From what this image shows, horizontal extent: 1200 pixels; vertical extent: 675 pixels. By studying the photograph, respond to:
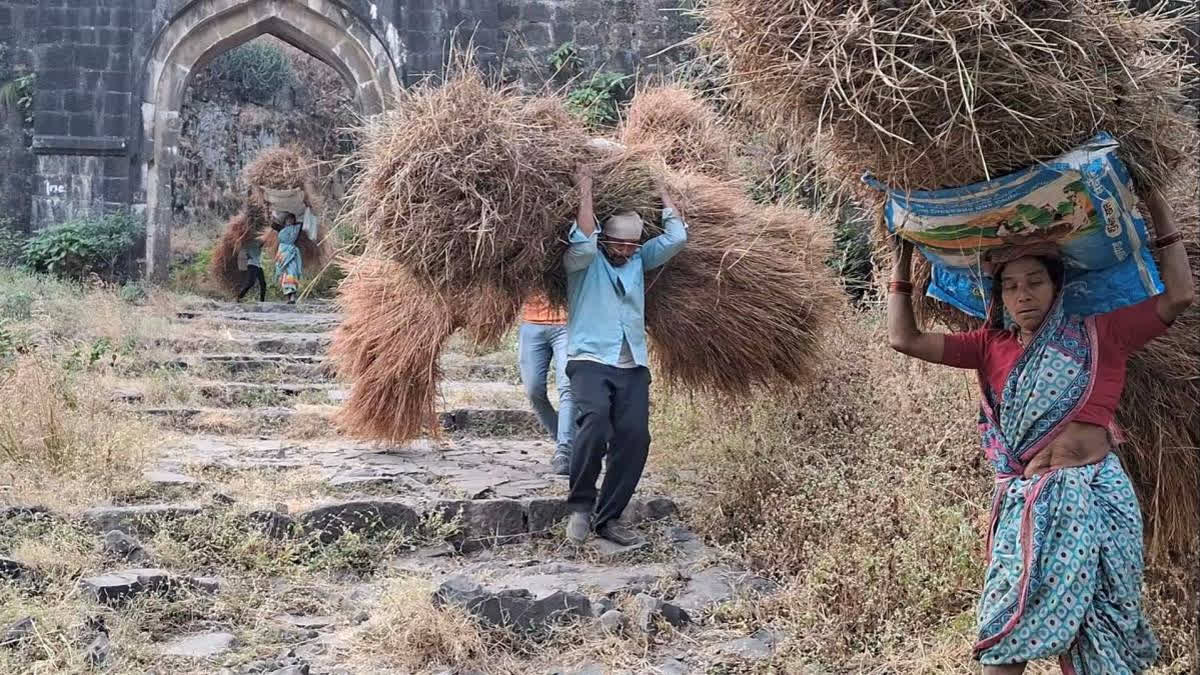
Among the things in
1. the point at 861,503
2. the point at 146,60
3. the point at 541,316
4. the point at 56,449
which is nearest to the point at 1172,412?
the point at 861,503

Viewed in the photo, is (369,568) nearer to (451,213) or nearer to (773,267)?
(451,213)

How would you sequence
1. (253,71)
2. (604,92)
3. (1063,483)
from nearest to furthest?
(1063,483) → (604,92) → (253,71)

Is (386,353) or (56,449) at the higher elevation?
(386,353)

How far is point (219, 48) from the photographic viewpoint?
11.7m

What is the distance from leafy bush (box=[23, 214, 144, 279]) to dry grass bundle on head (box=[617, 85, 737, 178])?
7.60 m

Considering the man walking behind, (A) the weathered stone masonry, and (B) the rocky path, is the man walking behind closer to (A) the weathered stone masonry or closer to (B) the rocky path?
(B) the rocky path

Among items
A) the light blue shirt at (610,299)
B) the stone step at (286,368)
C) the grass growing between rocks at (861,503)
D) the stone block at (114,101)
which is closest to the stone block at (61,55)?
the stone block at (114,101)

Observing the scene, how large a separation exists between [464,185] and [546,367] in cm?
172

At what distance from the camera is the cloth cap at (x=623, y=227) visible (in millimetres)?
4234

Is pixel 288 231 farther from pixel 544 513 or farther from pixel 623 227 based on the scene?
pixel 623 227

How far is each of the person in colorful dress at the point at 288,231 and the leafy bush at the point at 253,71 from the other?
6.61m

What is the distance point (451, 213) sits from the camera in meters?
3.83

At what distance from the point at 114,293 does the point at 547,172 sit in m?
7.46

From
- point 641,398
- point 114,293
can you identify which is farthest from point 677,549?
point 114,293
